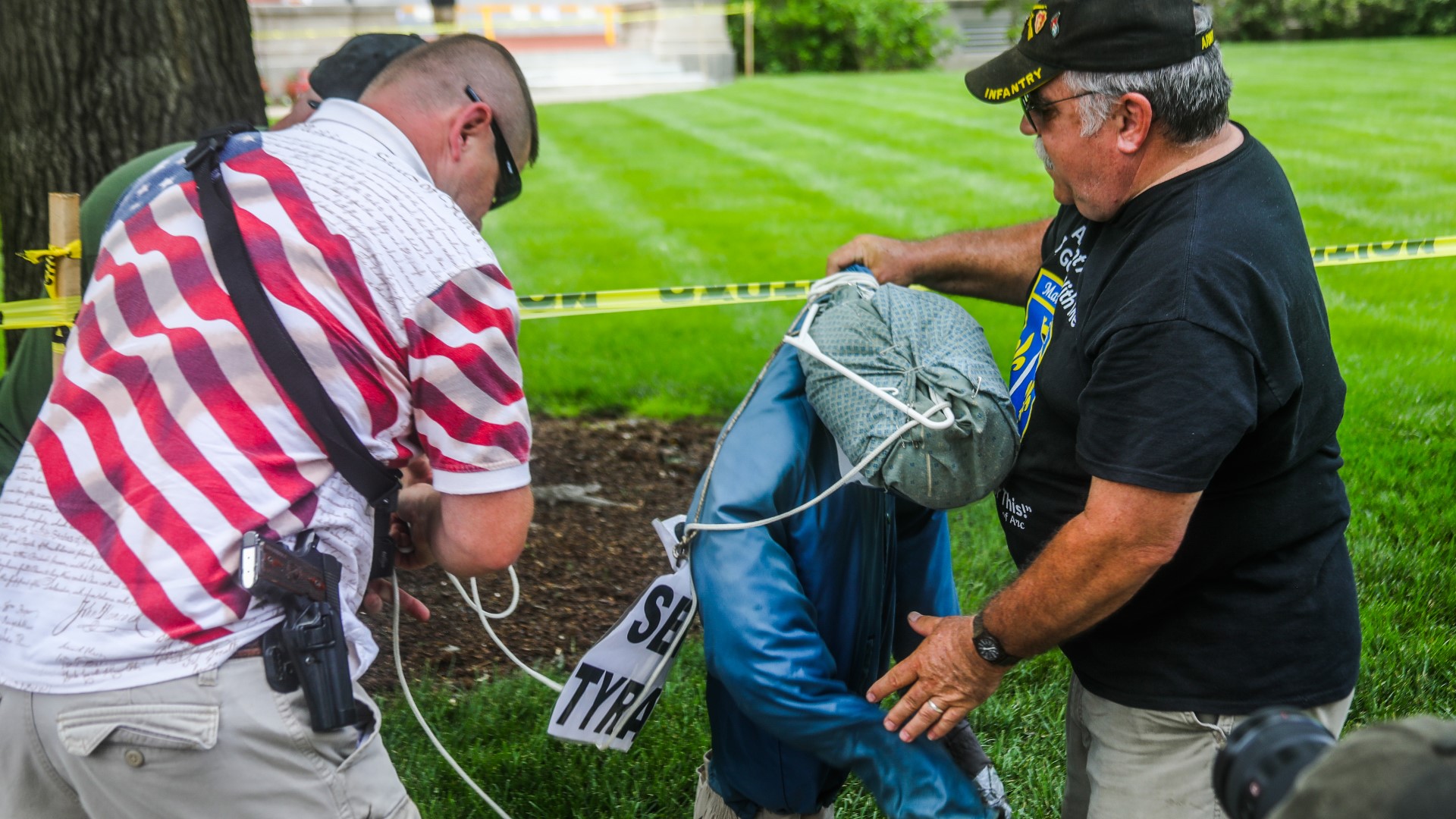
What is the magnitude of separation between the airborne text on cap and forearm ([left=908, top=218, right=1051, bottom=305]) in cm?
52

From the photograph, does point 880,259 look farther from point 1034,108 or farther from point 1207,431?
point 1207,431

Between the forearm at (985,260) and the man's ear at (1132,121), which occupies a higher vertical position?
the man's ear at (1132,121)

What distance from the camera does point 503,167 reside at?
231 cm

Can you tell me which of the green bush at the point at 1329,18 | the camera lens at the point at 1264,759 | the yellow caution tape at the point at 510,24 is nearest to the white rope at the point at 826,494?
the camera lens at the point at 1264,759

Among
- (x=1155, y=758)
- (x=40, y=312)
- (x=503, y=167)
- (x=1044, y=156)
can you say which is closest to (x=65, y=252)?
(x=40, y=312)

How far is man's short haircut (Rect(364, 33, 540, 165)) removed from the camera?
7.12 feet

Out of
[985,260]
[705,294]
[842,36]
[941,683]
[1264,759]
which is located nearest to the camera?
[1264,759]

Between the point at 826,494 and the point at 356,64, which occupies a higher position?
the point at 356,64

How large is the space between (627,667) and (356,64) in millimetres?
2191

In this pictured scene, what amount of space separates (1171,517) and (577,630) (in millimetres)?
2512

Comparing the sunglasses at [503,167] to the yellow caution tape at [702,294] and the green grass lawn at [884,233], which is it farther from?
the yellow caution tape at [702,294]

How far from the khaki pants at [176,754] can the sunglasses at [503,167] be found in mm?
1038

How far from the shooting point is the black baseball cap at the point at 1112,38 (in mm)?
1966

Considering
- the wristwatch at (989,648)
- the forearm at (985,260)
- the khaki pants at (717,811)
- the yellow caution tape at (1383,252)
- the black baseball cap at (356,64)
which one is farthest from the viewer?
the yellow caution tape at (1383,252)
